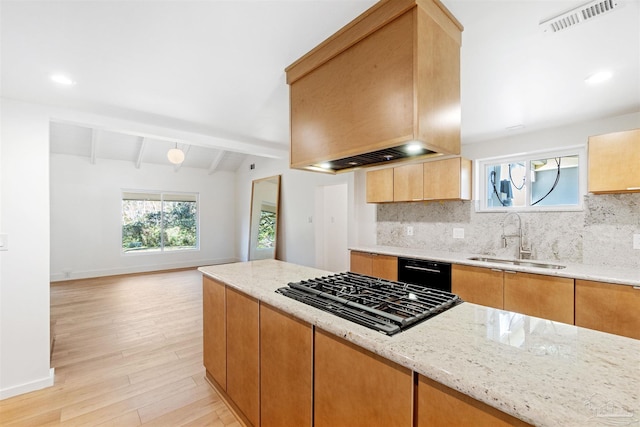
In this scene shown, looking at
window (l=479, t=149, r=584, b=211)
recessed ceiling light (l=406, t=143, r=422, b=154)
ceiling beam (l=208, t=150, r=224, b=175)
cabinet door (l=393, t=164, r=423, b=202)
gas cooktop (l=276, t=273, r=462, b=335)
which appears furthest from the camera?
ceiling beam (l=208, t=150, r=224, b=175)

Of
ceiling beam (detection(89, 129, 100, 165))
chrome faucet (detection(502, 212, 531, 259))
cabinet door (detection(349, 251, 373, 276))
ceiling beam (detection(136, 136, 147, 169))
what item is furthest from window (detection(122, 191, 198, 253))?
chrome faucet (detection(502, 212, 531, 259))

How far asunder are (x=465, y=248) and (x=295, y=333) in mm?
2976

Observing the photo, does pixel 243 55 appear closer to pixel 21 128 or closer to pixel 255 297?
pixel 255 297

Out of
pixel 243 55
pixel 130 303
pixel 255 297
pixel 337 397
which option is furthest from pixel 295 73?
pixel 130 303

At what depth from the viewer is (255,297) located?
1.71m

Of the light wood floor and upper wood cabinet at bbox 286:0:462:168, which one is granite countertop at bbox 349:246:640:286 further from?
the light wood floor

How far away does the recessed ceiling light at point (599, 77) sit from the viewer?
1933mm

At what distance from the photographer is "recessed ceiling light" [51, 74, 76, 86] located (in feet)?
6.42

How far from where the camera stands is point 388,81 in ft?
4.64

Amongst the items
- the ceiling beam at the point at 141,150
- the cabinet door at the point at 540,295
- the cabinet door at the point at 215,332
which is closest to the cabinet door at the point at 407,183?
the cabinet door at the point at 540,295

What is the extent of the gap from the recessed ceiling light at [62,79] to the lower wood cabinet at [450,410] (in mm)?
2775

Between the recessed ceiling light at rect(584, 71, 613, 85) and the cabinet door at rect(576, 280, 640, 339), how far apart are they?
1.51 meters

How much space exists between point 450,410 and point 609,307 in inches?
88.0

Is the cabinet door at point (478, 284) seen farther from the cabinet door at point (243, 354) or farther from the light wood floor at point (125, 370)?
the light wood floor at point (125, 370)
